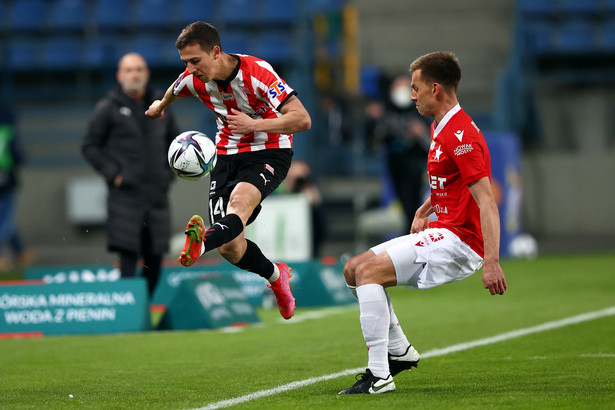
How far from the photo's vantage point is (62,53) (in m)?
23.3

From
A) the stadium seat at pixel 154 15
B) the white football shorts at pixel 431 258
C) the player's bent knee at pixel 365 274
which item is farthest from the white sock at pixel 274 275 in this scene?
the stadium seat at pixel 154 15

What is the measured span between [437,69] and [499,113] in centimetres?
1540

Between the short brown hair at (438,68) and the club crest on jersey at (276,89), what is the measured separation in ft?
3.98

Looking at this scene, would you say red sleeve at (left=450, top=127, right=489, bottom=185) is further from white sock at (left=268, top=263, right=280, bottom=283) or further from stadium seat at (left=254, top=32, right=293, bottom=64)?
stadium seat at (left=254, top=32, right=293, bottom=64)

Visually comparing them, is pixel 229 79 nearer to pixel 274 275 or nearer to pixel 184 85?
pixel 184 85

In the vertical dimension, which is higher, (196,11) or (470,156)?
(196,11)

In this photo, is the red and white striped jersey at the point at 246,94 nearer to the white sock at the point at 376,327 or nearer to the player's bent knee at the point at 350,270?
the player's bent knee at the point at 350,270

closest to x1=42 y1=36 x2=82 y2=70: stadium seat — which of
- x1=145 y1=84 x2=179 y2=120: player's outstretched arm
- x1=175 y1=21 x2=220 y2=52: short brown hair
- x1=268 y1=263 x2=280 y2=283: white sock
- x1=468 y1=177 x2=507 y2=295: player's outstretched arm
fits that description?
x1=145 y1=84 x2=179 y2=120: player's outstretched arm

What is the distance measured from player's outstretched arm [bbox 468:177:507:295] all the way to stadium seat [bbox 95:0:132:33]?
19.3 metres

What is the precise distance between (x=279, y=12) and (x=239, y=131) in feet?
56.5

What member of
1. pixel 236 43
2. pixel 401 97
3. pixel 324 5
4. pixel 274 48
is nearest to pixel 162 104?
pixel 401 97

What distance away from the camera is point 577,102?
22625 mm

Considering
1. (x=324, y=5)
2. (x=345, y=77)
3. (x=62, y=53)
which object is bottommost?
(x=345, y=77)

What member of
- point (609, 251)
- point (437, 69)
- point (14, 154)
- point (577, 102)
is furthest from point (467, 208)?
point (577, 102)
